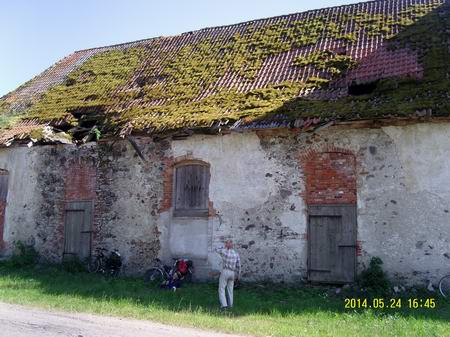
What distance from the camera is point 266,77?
44.8 feet

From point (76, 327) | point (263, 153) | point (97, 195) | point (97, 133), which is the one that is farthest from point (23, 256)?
point (76, 327)

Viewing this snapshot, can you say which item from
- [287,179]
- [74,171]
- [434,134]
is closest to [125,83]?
[74,171]

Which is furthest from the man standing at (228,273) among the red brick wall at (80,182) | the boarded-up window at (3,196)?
the boarded-up window at (3,196)

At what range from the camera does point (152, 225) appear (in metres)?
12.8

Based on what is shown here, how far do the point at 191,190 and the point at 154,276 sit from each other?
2337 millimetres

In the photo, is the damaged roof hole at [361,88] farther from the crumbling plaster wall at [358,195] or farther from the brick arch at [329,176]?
the brick arch at [329,176]

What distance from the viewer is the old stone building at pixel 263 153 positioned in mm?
10633

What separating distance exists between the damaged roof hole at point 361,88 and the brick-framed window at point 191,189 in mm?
4021

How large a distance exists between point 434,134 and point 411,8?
5.51 m

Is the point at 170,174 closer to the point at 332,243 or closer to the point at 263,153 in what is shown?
the point at 263,153

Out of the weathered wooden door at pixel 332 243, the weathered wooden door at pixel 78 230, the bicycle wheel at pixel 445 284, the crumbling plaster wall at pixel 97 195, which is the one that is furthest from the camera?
the weathered wooden door at pixel 78 230

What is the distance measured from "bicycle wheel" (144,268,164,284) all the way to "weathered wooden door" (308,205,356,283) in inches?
140

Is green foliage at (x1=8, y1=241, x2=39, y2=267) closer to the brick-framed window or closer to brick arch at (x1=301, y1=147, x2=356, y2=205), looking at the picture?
the brick-framed window

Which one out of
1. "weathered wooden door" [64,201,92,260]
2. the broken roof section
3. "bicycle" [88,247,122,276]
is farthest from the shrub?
"weathered wooden door" [64,201,92,260]
